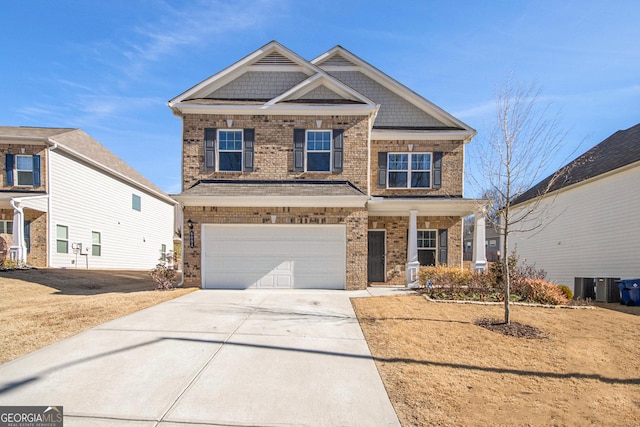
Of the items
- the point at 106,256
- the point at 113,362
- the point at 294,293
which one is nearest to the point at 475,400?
the point at 113,362

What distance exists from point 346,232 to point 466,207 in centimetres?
489

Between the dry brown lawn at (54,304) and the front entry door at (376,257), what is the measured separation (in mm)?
6936

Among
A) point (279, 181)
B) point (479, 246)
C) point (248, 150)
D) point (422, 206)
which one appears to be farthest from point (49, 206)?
point (479, 246)

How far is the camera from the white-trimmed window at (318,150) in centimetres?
1246

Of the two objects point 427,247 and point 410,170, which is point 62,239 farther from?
point 427,247

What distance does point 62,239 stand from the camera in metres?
17.1

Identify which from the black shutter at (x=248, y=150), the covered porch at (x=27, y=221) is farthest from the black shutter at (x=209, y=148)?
the covered porch at (x=27, y=221)

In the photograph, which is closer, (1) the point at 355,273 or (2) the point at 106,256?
(1) the point at 355,273

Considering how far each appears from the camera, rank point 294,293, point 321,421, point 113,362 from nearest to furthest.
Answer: point 321,421 → point 113,362 → point 294,293

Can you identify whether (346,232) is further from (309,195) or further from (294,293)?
(294,293)

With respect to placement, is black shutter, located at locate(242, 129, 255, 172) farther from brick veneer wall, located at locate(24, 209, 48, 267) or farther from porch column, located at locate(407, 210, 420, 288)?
brick veneer wall, located at locate(24, 209, 48, 267)

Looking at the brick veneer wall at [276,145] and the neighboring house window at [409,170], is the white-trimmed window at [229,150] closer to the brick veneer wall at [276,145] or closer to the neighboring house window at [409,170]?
the brick veneer wall at [276,145]

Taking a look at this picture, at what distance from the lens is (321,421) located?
3.74m

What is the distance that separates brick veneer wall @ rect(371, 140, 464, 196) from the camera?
1402 cm
